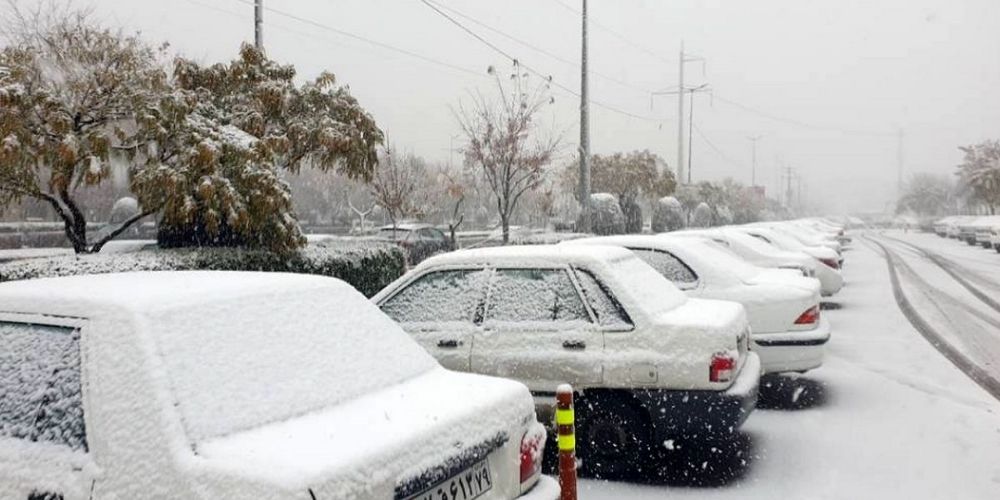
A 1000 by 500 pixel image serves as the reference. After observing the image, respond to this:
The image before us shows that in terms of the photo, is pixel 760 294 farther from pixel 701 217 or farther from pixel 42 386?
pixel 701 217

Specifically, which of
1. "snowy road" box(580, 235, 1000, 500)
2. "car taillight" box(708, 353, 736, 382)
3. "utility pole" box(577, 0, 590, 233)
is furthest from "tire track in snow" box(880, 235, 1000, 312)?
"car taillight" box(708, 353, 736, 382)

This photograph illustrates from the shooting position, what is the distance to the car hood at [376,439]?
2.26 m

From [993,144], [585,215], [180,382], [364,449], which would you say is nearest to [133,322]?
[180,382]

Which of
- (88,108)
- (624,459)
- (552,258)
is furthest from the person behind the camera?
(88,108)

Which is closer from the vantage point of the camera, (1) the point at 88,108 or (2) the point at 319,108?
(1) the point at 88,108

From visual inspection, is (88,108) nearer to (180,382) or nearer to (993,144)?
(180,382)

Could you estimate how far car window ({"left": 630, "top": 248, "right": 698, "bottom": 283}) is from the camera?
24.6ft

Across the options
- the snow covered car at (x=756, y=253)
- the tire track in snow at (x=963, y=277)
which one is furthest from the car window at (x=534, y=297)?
the tire track in snow at (x=963, y=277)

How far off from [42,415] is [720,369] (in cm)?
361

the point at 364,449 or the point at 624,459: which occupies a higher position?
the point at 364,449

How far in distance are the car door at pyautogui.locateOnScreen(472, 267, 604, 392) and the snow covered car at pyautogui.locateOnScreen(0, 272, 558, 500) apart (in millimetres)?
1605

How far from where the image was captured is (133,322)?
262 centimetres

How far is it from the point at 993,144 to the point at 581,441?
6778cm

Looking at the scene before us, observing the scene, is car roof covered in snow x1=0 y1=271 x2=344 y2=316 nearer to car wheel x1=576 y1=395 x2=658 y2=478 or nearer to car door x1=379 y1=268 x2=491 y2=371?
car door x1=379 y1=268 x2=491 y2=371
